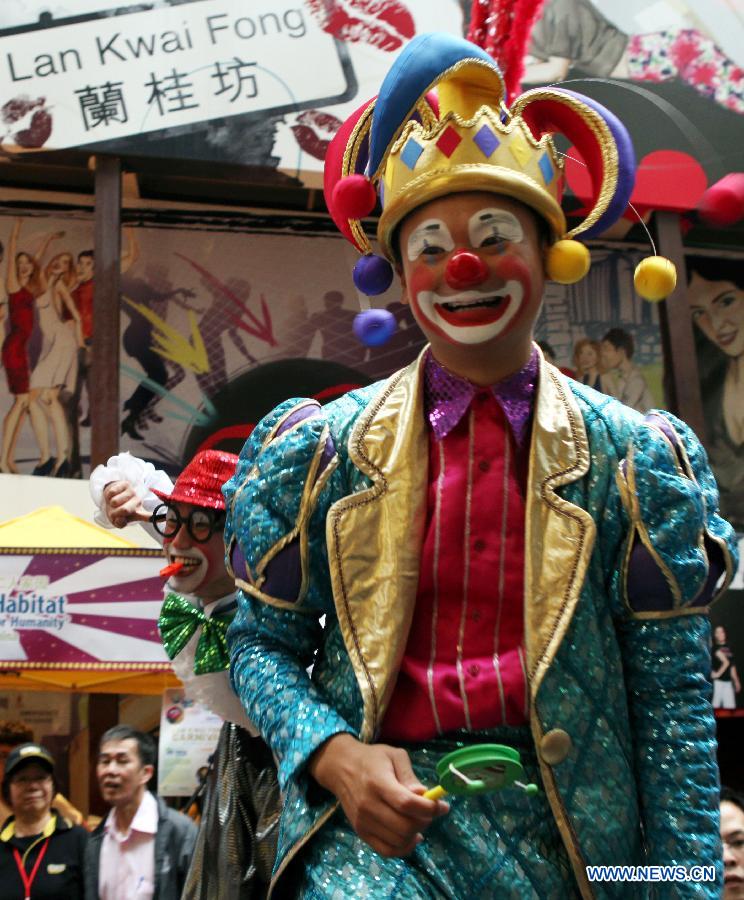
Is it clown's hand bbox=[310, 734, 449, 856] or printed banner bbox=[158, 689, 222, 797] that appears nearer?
clown's hand bbox=[310, 734, 449, 856]

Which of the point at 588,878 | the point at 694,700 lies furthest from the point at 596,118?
the point at 588,878

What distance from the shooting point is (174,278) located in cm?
918

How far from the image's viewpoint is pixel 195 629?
10.3 feet

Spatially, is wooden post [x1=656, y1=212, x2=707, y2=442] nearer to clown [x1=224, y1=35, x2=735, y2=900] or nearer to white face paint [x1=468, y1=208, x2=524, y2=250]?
clown [x1=224, y1=35, x2=735, y2=900]

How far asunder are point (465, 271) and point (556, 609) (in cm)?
57

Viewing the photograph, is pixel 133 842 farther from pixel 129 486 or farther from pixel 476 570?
pixel 476 570

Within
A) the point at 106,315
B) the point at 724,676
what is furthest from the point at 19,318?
the point at 724,676

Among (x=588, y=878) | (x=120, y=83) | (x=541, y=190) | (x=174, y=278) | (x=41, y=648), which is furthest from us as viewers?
Answer: (x=174, y=278)

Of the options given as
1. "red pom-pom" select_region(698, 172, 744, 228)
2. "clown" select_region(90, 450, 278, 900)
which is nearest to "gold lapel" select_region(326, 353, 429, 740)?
"red pom-pom" select_region(698, 172, 744, 228)

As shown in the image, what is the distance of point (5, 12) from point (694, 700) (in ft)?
21.6

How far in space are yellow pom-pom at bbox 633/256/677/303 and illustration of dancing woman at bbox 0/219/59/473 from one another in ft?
23.6

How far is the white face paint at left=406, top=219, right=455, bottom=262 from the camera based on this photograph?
206 centimetres

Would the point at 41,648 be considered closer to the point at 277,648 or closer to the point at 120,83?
the point at 120,83

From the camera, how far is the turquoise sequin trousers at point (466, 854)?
1.76 m
